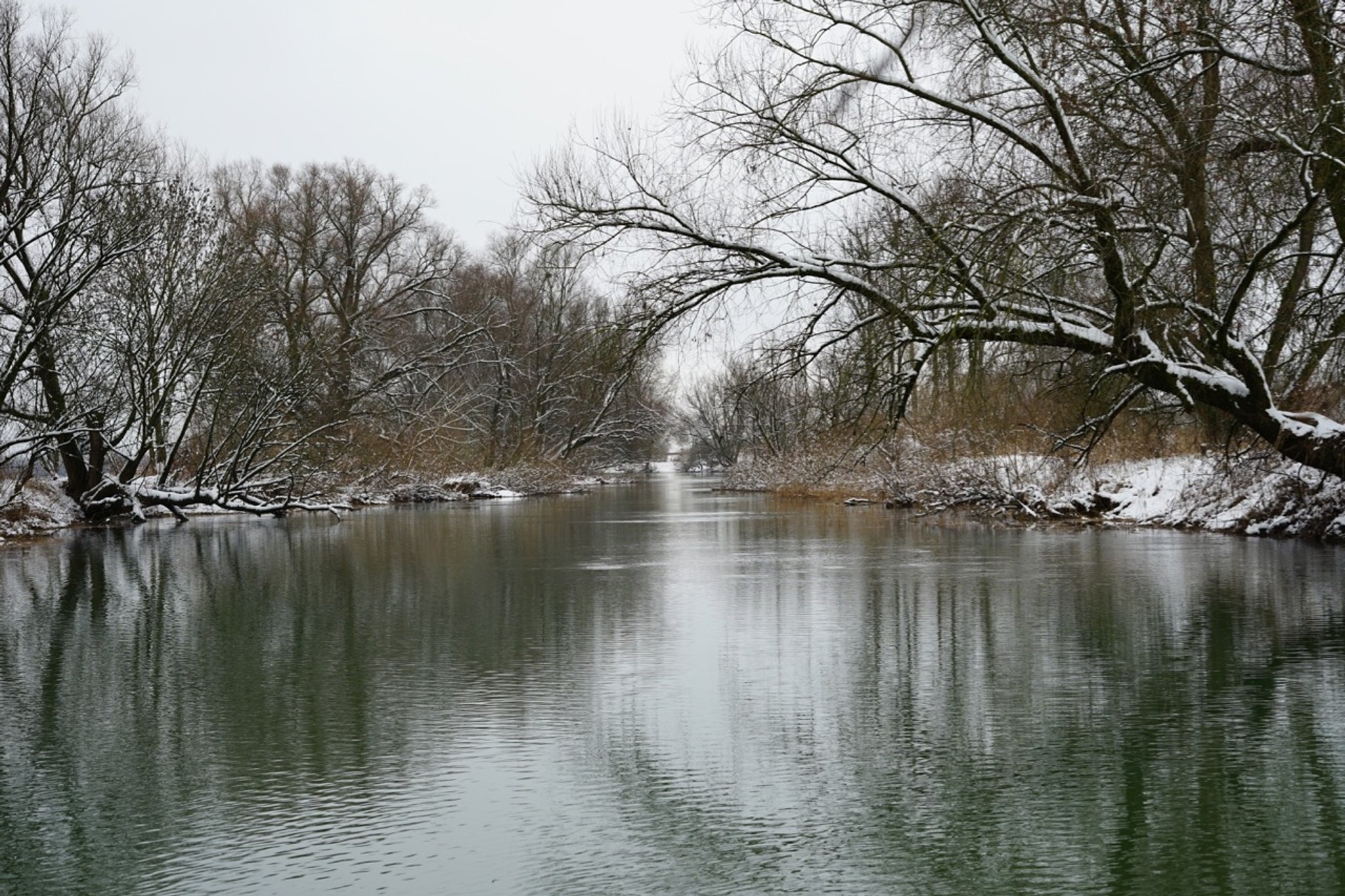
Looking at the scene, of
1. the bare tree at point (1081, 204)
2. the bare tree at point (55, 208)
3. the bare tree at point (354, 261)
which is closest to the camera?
the bare tree at point (1081, 204)

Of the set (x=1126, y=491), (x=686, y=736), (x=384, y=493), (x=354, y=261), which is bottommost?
(x=686, y=736)

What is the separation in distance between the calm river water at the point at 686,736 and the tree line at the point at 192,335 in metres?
4.90

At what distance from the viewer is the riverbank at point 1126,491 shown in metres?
18.3

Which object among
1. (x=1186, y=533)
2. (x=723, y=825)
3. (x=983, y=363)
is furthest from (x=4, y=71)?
(x=723, y=825)

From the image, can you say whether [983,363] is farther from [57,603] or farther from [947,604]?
[57,603]

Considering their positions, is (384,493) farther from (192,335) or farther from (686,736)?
(686,736)

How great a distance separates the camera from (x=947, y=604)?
11.7m

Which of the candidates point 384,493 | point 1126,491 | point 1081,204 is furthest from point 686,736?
point 384,493

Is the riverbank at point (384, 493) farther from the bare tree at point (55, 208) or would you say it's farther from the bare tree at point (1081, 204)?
the bare tree at point (1081, 204)

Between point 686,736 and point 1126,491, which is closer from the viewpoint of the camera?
point 686,736

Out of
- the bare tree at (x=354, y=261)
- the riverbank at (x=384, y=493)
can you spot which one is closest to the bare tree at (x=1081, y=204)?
the riverbank at (x=384, y=493)

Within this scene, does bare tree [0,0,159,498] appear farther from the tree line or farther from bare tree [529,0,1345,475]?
bare tree [529,0,1345,475]

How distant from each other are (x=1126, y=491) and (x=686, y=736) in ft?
63.3

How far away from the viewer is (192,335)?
85.8 feet
